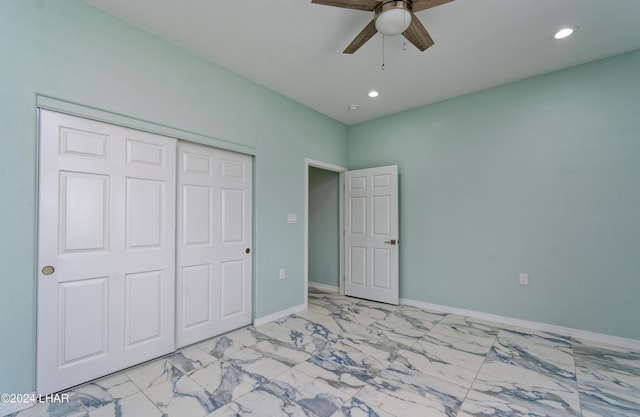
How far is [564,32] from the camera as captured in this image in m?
2.40

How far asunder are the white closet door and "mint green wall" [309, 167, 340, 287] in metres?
1.93

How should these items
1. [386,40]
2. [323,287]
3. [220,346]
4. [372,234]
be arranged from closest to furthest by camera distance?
1. [386,40]
2. [220,346]
3. [372,234]
4. [323,287]

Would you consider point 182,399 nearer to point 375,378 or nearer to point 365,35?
point 375,378

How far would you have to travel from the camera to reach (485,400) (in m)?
1.92

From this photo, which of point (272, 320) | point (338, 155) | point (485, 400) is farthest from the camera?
point (338, 155)

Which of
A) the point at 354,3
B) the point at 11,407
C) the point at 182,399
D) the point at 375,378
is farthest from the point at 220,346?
the point at 354,3

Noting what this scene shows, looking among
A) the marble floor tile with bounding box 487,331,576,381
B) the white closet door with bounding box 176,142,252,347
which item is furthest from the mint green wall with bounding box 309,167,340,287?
the marble floor tile with bounding box 487,331,576,381

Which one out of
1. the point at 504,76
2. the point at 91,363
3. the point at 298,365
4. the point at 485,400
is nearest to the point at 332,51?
the point at 504,76

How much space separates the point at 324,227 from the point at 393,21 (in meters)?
3.59

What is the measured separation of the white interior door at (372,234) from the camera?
4.09 m

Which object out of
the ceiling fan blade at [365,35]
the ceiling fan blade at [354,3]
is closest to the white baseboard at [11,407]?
the ceiling fan blade at [354,3]

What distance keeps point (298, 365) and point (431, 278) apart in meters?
2.34

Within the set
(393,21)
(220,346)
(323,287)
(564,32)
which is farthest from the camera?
(323,287)

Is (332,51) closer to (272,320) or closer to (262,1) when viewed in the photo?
(262,1)
